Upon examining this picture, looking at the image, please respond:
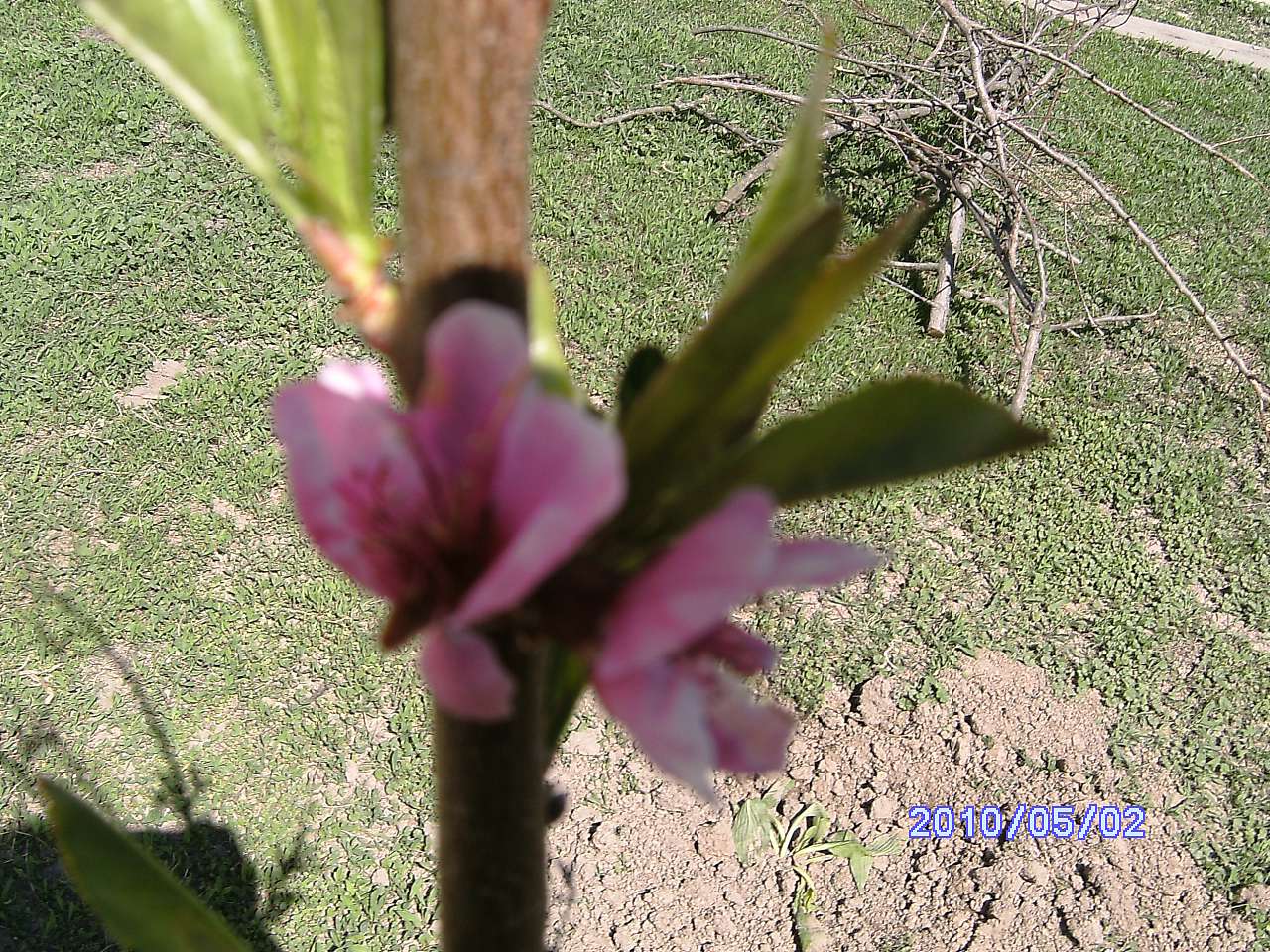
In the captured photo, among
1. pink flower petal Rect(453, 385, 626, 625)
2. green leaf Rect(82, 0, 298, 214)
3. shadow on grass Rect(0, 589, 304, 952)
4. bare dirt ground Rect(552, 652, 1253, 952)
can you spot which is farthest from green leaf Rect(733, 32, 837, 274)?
bare dirt ground Rect(552, 652, 1253, 952)

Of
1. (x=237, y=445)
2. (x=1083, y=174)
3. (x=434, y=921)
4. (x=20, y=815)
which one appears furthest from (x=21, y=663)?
(x=1083, y=174)

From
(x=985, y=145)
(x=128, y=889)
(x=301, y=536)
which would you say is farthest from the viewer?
(x=985, y=145)

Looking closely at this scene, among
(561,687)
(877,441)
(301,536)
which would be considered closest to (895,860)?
(301,536)

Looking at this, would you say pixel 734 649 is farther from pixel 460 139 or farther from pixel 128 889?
pixel 128 889

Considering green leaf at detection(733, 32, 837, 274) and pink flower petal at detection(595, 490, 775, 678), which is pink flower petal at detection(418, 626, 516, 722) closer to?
pink flower petal at detection(595, 490, 775, 678)

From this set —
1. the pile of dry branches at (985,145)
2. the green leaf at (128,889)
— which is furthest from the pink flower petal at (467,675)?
the pile of dry branches at (985,145)
